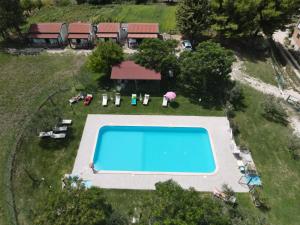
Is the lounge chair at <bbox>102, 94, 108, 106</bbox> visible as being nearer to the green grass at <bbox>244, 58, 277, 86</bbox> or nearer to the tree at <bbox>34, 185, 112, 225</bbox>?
the tree at <bbox>34, 185, 112, 225</bbox>

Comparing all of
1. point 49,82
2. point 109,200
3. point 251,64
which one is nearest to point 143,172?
point 109,200

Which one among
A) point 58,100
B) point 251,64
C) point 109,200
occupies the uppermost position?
point 251,64

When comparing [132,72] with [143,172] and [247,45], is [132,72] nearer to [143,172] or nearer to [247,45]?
[143,172]

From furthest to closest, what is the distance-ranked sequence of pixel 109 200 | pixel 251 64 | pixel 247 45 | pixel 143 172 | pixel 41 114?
pixel 247 45 → pixel 251 64 → pixel 41 114 → pixel 143 172 → pixel 109 200

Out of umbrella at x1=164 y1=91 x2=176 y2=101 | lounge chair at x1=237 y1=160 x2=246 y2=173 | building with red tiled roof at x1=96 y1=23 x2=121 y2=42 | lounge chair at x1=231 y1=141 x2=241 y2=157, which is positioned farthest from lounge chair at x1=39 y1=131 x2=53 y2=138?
lounge chair at x1=237 y1=160 x2=246 y2=173

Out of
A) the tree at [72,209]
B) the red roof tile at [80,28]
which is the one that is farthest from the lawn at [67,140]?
the red roof tile at [80,28]

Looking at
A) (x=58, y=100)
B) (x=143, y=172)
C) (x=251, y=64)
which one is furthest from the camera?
(x=251, y=64)

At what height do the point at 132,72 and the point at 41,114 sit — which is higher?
the point at 132,72

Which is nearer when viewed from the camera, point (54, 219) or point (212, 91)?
point (54, 219)
